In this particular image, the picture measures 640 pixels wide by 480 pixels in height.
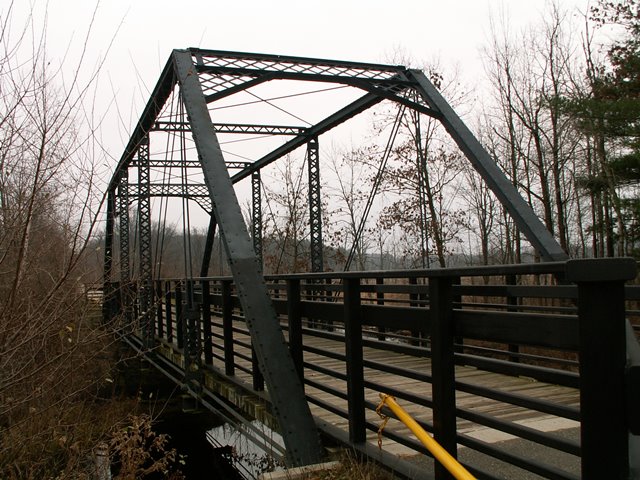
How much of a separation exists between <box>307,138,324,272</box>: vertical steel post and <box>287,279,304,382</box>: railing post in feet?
24.7

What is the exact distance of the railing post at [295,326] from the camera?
463cm

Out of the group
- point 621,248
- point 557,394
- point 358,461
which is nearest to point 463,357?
point 358,461

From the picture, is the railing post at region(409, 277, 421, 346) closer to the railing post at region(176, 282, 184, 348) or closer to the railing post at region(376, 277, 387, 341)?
the railing post at region(376, 277, 387, 341)

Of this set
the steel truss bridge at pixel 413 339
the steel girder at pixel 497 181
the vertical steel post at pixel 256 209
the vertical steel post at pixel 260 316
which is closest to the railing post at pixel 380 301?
the steel truss bridge at pixel 413 339

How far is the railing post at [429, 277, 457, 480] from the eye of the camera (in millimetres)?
2758

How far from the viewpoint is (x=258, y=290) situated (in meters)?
4.69

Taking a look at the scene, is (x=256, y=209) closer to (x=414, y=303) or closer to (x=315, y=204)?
(x=315, y=204)

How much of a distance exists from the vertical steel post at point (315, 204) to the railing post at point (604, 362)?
1042 centimetres

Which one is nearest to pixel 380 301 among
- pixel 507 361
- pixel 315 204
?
pixel 507 361

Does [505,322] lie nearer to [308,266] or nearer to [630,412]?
[630,412]

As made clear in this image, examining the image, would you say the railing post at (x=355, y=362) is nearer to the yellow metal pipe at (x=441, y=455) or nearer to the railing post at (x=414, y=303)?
the railing post at (x=414, y=303)

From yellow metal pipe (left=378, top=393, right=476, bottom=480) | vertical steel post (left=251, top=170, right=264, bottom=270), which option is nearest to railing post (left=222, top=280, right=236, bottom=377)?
yellow metal pipe (left=378, top=393, right=476, bottom=480)

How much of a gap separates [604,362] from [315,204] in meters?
10.9

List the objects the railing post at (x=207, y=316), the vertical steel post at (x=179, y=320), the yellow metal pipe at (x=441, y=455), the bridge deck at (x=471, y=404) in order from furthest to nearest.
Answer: the vertical steel post at (x=179, y=320) → the railing post at (x=207, y=316) → the bridge deck at (x=471, y=404) → the yellow metal pipe at (x=441, y=455)
